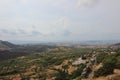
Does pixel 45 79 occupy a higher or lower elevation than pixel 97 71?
lower

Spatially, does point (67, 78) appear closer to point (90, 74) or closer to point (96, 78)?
point (90, 74)

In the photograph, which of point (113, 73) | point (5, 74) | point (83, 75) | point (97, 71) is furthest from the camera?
point (5, 74)

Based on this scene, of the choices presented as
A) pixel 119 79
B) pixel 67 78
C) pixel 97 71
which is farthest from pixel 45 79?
pixel 119 79

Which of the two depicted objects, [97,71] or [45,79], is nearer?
[97,71]

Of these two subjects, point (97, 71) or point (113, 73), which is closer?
point (113, 73)

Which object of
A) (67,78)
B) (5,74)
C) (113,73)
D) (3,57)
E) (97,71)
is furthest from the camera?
(3,57)

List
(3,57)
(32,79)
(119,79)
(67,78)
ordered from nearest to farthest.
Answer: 1. (119,79)
2. (67,78)
3. (32,79)
4. (3,57)

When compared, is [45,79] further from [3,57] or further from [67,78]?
[3,57]

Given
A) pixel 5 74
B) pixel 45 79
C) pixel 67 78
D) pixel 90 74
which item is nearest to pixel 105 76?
pixel 90 74

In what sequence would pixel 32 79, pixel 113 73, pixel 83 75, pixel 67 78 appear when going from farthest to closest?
pixel 32 79, pixel 67 78, pixel 83 75, pixel 113 73
